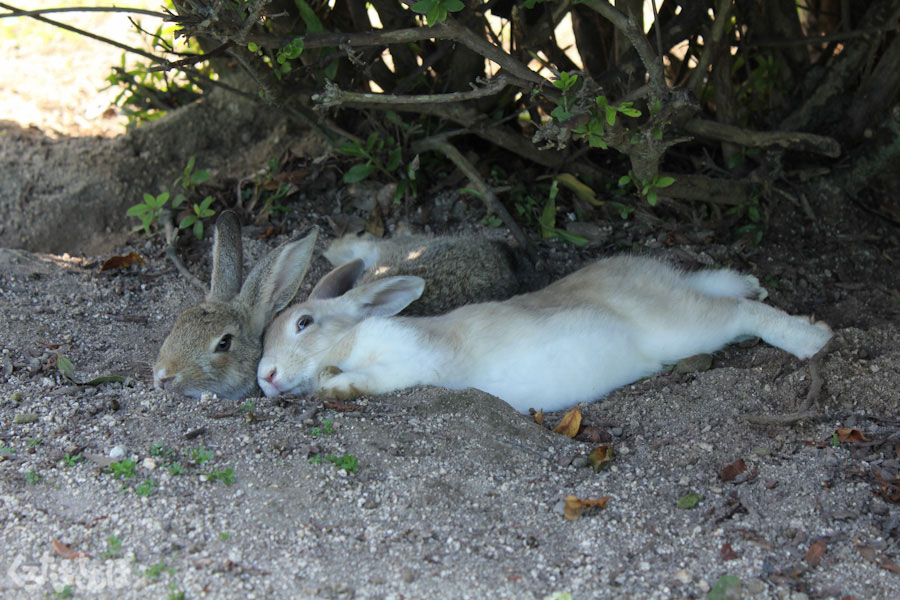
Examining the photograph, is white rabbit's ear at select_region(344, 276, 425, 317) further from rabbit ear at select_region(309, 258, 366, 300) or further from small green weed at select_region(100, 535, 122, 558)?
small green weed at select_region(100, 535, 122, 558)

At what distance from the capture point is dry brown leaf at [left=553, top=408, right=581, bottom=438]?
4211 mm

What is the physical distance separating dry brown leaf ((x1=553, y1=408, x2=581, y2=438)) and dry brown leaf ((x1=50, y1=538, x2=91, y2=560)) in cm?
217

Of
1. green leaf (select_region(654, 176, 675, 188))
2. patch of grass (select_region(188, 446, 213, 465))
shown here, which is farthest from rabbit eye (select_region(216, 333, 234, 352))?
green leaf (select_region(654, 176, 675, 188))

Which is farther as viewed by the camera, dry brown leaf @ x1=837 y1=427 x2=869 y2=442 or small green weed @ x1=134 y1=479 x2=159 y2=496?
dry brown leaf @ x1=837 y1=427 x2=869 y2=442

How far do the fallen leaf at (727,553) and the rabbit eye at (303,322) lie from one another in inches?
99.6

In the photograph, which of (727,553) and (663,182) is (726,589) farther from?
(663,182)

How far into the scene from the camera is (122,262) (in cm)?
617

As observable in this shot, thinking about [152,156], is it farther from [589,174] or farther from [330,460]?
[330,460]

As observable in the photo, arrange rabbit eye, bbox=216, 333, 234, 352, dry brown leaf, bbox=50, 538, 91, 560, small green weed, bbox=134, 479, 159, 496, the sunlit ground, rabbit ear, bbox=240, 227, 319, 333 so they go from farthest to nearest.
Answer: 1. the sunlit ground
2. rabbit ear, bbox=240, 227, 319, 333
3. rabbit eye, bbox=216, 333, 234, 352
4. small green weed, bbox=134, 479, 159, 496
5. dry brown leaf, bbox=50, 538, 91, 560

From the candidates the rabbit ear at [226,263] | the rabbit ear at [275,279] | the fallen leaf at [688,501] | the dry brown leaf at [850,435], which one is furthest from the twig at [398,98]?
the dry brown leaf at [850,435]

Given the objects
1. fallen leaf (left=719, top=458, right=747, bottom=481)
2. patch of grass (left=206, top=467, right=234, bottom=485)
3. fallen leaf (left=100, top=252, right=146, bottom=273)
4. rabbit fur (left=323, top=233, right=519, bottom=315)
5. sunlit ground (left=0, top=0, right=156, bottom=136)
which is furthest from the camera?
sunlit ground (left=0, top=0, right=156, bottom=136)

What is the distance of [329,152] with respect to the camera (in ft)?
21.4

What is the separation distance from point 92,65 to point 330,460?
7278 mm

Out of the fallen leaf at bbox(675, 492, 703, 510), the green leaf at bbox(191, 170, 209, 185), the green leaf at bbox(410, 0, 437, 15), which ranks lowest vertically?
the fallen leaf at bbox(675, 492, 703, 510)
